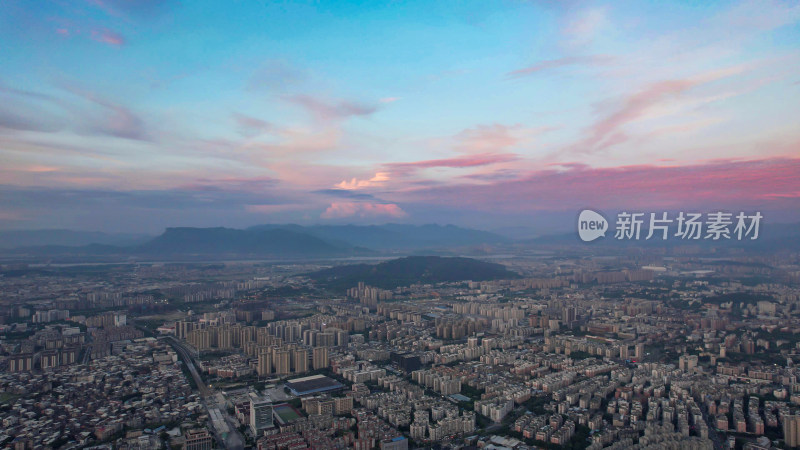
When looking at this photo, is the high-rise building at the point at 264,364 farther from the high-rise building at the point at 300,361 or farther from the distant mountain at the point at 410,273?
the distant mountain at the point at 410,273

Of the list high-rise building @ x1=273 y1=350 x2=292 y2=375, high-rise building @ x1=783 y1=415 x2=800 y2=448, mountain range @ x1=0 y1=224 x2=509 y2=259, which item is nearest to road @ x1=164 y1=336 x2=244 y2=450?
high-rise building @ x1=273 y1=350 x2=292 y2=375

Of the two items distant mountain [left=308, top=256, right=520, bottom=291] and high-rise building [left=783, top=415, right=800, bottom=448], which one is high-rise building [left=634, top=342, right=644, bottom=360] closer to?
high-rise building [left=783, top=415, right=800, bottom=448]

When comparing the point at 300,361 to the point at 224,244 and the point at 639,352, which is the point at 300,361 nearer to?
the point at 639,352

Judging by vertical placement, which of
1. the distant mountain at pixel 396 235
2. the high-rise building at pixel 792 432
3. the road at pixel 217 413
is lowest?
the road at pixel 217 413

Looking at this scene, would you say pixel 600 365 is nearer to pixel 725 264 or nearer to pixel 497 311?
pixel 497 311

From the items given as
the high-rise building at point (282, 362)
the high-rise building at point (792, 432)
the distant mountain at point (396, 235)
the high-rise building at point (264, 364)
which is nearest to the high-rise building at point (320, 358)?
the high-rise building at point (282, 362)

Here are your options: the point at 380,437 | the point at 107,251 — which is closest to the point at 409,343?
the point at 380,437
